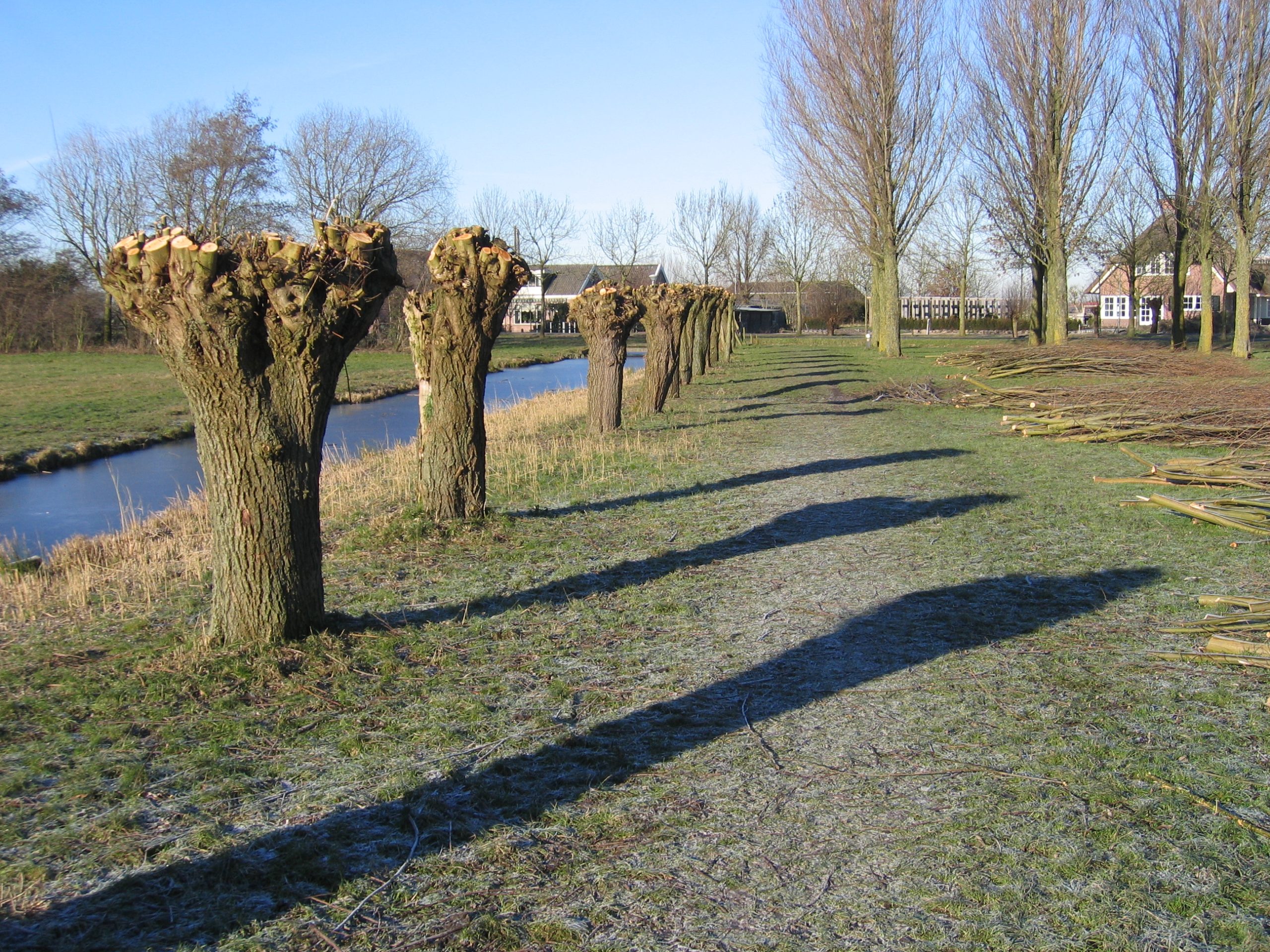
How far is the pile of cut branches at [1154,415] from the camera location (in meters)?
12.2

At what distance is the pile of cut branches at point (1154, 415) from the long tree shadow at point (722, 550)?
12.8 feet

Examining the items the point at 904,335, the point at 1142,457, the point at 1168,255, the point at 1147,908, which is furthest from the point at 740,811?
the point at 904,335

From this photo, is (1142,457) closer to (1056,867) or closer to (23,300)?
(1056,867)

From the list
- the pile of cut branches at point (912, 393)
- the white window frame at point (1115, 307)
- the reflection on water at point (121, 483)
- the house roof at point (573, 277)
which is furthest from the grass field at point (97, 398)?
the white window frame at point (1115, 307)

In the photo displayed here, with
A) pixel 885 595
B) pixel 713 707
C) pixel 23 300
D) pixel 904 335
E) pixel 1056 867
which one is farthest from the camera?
pixel 904 335

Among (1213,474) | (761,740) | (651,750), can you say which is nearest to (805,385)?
(1213,474)

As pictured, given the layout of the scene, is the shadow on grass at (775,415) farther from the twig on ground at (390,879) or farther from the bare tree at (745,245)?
the bare tree at (745,245)

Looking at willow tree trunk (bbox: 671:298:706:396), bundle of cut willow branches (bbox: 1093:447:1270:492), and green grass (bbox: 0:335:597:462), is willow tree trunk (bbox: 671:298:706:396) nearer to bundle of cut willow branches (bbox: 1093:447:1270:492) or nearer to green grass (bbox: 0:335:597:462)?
green grass (bbox: 0:335:597:462)

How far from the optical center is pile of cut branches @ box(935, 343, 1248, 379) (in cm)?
1923

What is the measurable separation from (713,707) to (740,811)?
1.08 m

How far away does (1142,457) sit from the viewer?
12234mm

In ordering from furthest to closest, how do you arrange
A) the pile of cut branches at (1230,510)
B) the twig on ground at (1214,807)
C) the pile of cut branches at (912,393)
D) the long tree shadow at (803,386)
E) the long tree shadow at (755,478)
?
the long tree shadow at (803,386) < the pile of cut branches at (912,393) < the long tree shadow at (755,478) < the pile of cut branches at (1230,510) < the twig on ground at (1214,807)

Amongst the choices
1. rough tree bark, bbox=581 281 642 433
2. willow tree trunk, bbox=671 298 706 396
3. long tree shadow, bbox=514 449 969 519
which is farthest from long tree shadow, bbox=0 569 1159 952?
willow tree trunk, bbox=671 298 706 396

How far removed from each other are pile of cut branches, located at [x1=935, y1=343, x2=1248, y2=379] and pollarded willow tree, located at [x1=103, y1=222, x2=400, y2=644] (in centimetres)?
1634
